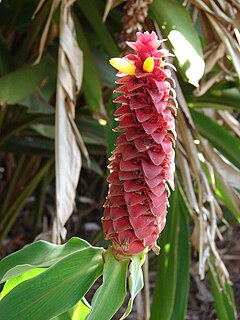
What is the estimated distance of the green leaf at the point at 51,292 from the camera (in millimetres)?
614

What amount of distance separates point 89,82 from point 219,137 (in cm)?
25

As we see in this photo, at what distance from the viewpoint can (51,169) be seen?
1.83 metres

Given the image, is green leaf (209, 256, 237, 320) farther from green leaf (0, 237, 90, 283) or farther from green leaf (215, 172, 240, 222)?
green leaf (0, 237, 90, 283)

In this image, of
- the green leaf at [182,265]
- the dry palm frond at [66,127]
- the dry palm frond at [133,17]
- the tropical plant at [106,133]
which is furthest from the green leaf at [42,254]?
the green leaf at [182,265]

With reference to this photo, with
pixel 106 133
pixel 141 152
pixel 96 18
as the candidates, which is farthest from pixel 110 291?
pixel 96 18

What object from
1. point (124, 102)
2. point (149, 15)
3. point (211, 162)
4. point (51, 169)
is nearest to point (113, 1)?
point (149, 15)

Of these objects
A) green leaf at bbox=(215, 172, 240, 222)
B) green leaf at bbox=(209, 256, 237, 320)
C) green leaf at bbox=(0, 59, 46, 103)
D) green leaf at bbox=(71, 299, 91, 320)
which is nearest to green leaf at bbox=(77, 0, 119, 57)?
green leaf at bbox=(0, 59, 46, 103)

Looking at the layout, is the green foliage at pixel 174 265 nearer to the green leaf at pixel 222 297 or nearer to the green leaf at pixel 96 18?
the green leaf at pixel 222 297

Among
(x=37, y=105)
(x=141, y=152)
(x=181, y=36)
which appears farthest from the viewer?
(x=37, y=105)

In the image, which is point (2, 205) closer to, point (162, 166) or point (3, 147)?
point (3, 147)

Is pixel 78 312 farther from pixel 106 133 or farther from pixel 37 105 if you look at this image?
pixel 37 105

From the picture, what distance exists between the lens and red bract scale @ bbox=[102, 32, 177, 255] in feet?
1.90

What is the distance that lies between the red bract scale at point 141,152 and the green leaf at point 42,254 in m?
0.06

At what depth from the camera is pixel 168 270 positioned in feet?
3.88
